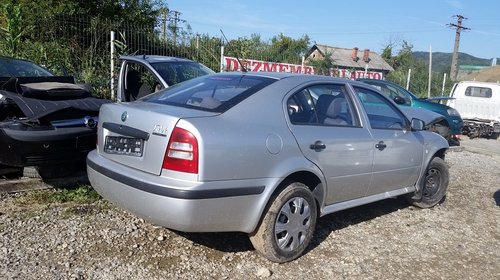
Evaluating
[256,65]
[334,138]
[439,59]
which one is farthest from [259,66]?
[439,59]

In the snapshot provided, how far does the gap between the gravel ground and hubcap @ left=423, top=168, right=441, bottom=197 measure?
1.60 ft

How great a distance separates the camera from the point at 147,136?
3.39 m

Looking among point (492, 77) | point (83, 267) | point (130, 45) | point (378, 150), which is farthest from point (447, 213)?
point (492, 77)

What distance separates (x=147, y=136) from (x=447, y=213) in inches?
165

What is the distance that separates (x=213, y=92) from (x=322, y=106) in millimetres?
1060

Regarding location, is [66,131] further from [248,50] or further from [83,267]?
[248,50]

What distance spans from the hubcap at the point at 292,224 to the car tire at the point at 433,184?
2232 mm

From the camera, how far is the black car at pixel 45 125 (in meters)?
4.62

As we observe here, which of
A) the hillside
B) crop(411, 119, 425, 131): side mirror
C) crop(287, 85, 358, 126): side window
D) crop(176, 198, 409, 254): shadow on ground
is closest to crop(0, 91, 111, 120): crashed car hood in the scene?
crop(176, 198, 409, 254): shadow on ground

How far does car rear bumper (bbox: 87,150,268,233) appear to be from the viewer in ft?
10.5

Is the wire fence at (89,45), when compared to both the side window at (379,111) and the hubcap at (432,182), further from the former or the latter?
the hubcap at (432,182)

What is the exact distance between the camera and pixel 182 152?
321 centimetres

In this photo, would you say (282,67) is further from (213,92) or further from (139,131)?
(139,131)

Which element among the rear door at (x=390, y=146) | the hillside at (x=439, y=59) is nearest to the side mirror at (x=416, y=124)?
the rear door at (x=390, y=146)
